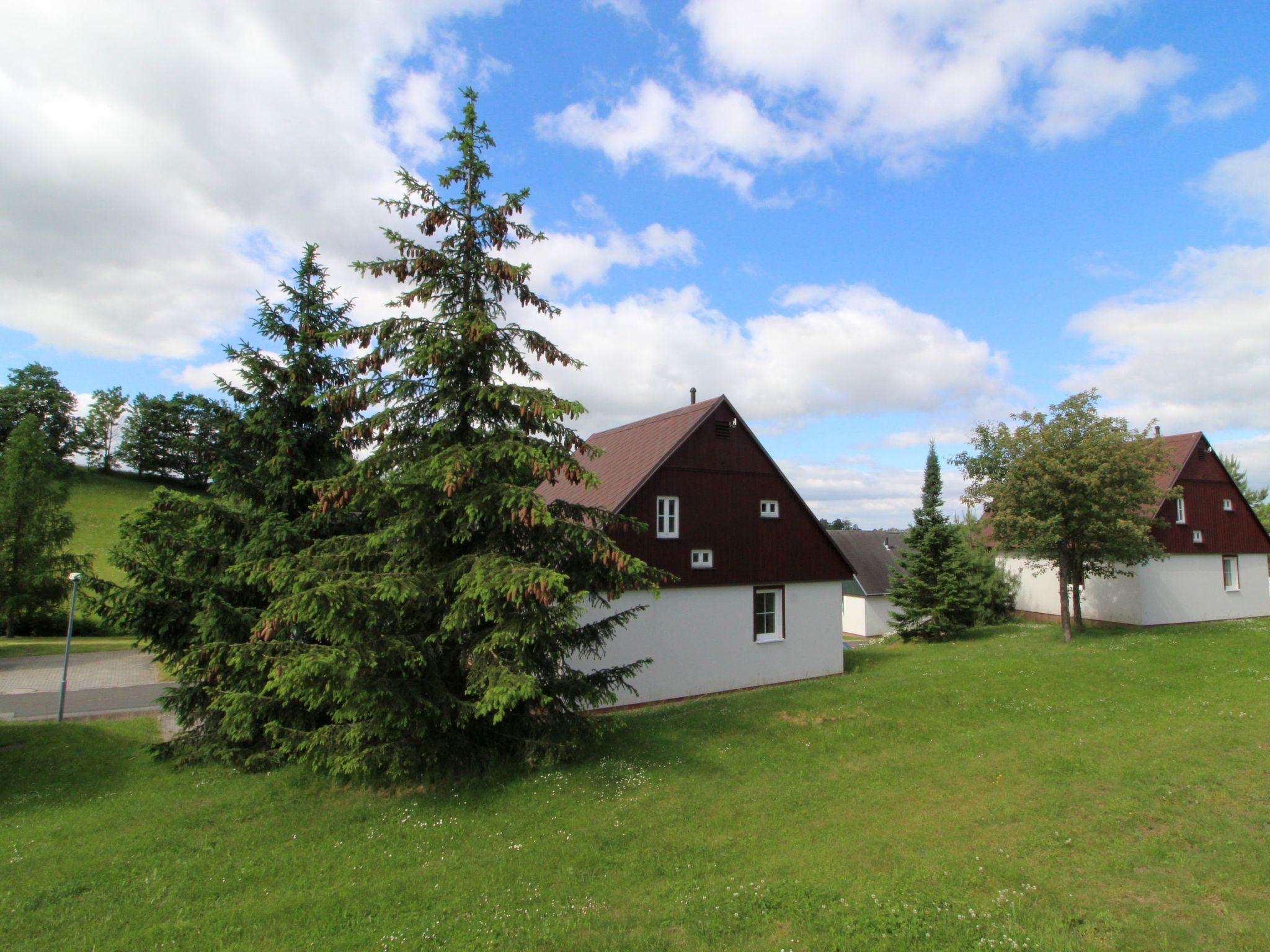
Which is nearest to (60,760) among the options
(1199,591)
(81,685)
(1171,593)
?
(81,685)

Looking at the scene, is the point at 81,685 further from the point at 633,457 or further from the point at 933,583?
the point at 933,583

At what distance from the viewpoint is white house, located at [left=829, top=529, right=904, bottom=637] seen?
129 feet

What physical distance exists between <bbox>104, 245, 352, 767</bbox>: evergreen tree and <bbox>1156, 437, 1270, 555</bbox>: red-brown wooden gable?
30865 mm

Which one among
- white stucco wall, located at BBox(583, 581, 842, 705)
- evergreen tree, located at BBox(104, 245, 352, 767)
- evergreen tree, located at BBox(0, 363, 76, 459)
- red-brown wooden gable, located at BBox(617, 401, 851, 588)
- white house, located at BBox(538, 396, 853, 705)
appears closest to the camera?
evergreen tree, located at BBox(104, 245, 352, 767)

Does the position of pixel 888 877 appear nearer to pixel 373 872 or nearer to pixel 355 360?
pixel 373 872

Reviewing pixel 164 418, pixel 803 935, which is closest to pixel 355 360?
pixel 803 935

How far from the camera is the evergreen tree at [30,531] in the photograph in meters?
27.6

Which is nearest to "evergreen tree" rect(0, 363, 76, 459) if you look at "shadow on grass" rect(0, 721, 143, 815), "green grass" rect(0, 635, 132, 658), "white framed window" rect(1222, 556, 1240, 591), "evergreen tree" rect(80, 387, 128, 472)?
"evergreen tree" rect(80, 387, 128, 472)

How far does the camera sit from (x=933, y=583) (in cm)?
2673

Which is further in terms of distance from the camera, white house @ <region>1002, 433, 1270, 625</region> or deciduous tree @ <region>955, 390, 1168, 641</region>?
white house @ <region>1002, 433, 1270, 625</region>

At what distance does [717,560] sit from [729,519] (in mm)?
1220

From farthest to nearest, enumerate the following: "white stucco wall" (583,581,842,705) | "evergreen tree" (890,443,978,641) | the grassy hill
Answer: the grassy hill
"evergreen tree" (890,443,978,641)
"white stucco wall" (583,581,842,705)

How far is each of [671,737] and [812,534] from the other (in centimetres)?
1037

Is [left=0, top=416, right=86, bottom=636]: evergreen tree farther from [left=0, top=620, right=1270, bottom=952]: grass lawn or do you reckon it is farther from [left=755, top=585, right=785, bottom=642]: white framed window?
[left=755, top=585, right=785, bottom=642]: white framed window
